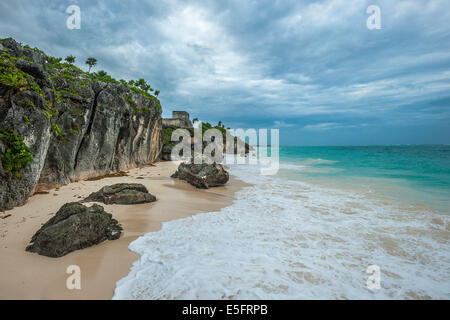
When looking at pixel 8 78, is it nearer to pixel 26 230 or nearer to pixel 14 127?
pixel 14 127

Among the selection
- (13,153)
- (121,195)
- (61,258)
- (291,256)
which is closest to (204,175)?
(121,195)

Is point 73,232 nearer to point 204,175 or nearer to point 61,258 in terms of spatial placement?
point 61,258

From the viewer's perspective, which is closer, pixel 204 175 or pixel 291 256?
pixel 291 256

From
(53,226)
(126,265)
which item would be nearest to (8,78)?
(53,226)

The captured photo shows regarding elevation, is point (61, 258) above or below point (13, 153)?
below

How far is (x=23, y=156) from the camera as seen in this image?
21.2 feet

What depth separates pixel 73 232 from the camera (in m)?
4.39

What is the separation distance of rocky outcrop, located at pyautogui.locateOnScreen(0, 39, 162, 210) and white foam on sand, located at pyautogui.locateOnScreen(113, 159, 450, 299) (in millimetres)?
5712

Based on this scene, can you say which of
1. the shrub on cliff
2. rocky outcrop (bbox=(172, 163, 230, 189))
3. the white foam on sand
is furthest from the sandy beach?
rocky outcrop (bbox=(172, 163, 230, 189))

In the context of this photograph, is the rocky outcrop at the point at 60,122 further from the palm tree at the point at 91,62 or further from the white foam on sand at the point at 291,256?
the palm tree at the point at 91,62

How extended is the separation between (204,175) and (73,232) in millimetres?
8596

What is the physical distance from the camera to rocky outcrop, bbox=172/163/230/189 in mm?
12609

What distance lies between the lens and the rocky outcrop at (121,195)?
7594mm

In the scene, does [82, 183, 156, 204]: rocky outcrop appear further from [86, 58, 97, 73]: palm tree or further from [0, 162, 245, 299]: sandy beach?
[86, 58, 97, 73]: palm tree
